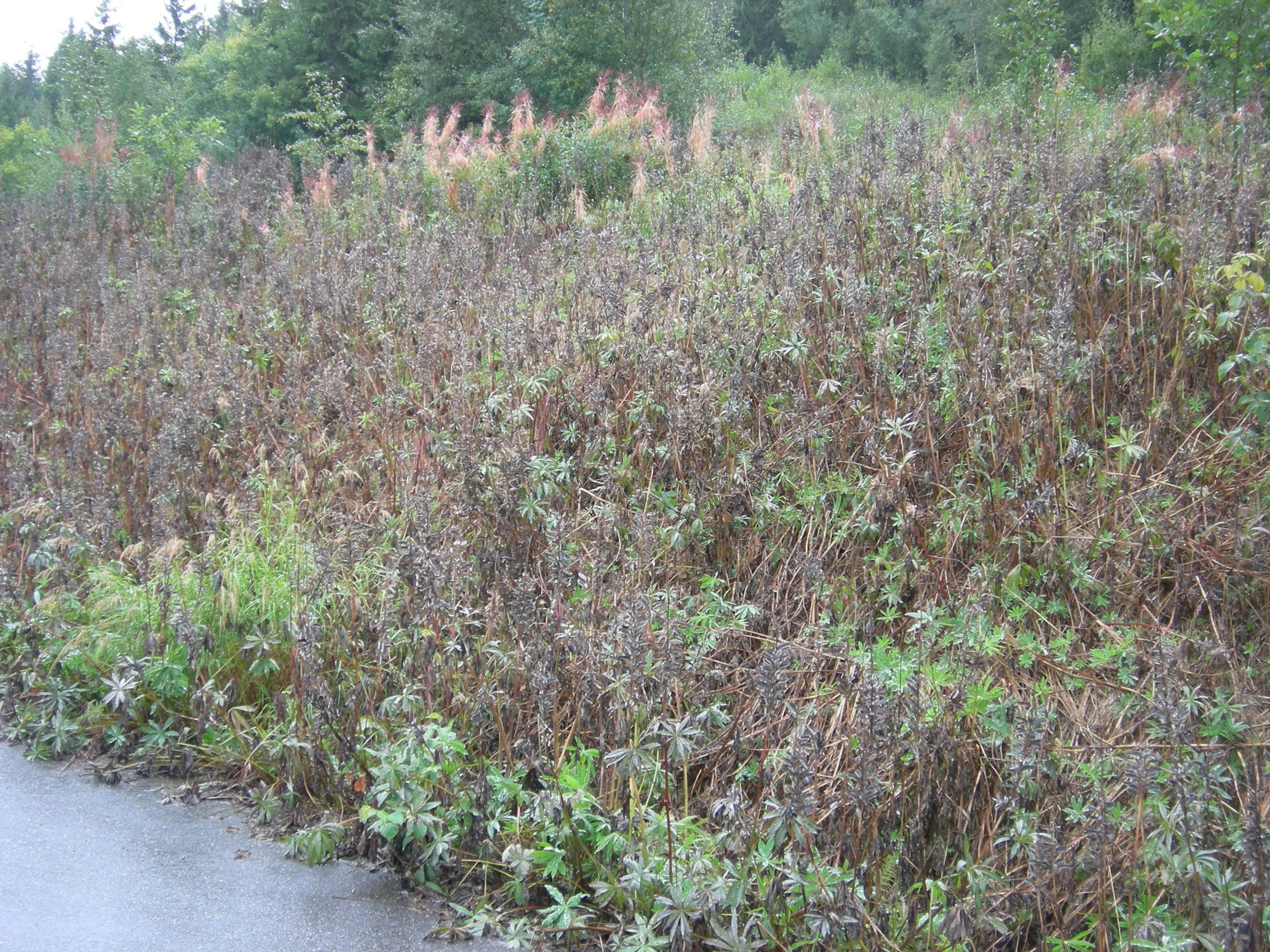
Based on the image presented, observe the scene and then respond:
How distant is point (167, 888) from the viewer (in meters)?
3.27

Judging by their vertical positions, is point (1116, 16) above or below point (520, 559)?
above

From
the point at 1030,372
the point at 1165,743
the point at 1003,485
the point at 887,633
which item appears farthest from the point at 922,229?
the point at 1165,743

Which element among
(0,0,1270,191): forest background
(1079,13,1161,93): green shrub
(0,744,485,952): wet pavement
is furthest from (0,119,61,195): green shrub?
(1079,13,1161,93): green shrub

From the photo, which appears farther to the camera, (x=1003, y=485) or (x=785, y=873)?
→ (x=1003, y=485)

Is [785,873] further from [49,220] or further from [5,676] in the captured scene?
[49,220]

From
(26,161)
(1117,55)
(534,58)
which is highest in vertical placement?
(534,58)

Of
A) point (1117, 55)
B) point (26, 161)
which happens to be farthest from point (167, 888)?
point (26, 161)

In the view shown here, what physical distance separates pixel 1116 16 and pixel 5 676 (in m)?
20.0

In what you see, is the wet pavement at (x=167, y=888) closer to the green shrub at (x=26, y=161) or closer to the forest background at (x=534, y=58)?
the forest background at (x=534, y=58)

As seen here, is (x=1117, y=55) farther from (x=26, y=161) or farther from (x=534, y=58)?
(x=26, y=161)

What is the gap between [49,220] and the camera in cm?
1291

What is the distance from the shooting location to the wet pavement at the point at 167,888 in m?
3.00

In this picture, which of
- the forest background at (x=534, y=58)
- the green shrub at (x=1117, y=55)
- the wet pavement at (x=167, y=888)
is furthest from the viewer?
the green shrub at (x=1117, y=55)

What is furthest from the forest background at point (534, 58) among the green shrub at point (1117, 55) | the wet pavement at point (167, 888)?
the wet pavement at point (167, 888)
